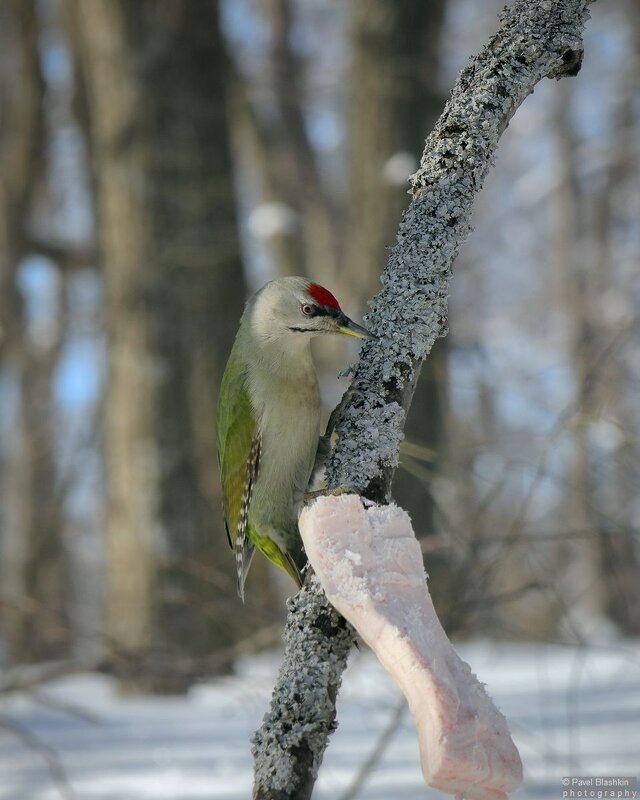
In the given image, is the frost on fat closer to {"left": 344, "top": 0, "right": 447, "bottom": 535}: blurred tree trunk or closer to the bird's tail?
the bird's tail

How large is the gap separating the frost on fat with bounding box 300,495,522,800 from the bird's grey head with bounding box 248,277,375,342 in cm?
123

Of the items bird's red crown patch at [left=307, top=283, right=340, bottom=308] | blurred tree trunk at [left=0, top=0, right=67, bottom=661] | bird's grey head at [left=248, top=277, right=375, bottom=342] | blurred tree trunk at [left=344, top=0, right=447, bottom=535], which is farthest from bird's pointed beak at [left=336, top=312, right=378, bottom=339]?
blurred tree trunk at [left=0, top=0, right=67, bottom=661]

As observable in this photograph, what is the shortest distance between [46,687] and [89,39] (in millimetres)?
4409

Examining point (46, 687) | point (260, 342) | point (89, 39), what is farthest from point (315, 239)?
point (260, 342)

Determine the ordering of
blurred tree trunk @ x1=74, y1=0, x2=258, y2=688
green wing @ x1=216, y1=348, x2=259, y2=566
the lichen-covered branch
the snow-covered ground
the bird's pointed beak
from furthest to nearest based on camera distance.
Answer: blurred tree trunk @ x1=74, y1=0, x2=258, y2=688, the snow-covered ground, green wing @ x1=216, y1=348, x2=259, y2=566, the bird's pointed beak, the lichen-covered branch

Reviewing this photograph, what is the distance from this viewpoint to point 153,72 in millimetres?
6562

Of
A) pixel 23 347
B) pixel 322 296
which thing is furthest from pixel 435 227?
pixel 23 347

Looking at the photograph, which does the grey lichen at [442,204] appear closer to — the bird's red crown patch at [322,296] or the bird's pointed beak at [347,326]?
the bird's pointed beak at [347,326]

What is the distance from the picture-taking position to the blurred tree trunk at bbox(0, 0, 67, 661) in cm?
1023

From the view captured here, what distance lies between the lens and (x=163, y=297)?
248 inches

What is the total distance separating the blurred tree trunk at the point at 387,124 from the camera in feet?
23.7

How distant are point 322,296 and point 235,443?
61 centimetres

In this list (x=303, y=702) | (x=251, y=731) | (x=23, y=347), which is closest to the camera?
(x=303, y=702)

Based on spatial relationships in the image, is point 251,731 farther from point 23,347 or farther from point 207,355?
point 23,347
